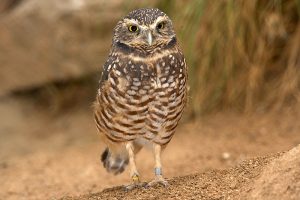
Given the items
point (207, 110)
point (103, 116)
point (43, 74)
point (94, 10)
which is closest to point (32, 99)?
point (43, 74)

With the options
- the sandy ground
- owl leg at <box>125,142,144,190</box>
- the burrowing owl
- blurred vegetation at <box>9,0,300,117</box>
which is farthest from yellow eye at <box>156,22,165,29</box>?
blurred vegetation at <box>9,0,300,117</box>

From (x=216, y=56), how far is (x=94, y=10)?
5.35 feet

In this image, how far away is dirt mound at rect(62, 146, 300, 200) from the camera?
3.48m

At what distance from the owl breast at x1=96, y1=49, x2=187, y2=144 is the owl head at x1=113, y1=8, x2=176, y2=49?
10cm

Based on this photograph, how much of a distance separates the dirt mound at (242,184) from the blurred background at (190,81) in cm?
159

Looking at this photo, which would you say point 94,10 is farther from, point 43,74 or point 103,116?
point 103,116

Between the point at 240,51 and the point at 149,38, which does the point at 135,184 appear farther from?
the point at 240,51

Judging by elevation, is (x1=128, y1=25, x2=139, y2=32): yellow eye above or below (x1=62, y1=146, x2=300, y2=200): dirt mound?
above

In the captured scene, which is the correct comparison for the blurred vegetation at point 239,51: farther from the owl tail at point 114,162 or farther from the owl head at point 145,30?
the owl head at point 145,30

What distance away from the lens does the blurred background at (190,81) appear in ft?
21.0

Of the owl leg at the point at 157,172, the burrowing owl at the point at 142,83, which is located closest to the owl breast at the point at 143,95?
the burrowing owl at the point at 142,83


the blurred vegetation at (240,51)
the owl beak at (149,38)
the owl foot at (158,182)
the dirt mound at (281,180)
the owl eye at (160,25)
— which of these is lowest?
the dirt mound at (281,180)

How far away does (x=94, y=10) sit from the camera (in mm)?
7699

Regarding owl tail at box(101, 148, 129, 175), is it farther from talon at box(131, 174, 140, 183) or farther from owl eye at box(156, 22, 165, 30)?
owl eye at box(156, 22, 165, 30)
